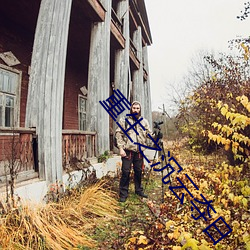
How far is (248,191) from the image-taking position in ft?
6.71

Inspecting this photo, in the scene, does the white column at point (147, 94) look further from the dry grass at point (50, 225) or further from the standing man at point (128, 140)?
the dry grass at point (50, 225)

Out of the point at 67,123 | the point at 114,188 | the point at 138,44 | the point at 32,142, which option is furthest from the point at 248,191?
the point at 138,44

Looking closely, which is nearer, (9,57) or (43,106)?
(43,106)

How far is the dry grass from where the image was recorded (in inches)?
104

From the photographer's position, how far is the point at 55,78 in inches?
172

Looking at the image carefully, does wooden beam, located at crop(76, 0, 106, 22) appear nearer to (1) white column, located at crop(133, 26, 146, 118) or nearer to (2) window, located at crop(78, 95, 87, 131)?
(2) window, located at crop(78, 95, 87, 131)

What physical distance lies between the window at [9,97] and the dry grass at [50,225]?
4174mm

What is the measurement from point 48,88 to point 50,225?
225 centimetres

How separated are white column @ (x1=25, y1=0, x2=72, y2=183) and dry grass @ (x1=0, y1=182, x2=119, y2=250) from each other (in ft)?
2.53

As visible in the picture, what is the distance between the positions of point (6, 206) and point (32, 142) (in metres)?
1.38

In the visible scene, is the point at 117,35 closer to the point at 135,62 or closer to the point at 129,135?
the point at 135,62

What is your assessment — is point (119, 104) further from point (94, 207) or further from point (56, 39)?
point (94, 207)

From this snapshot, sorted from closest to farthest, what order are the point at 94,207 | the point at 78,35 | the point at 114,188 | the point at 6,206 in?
the point at 6,206
the point at 94,207
the point at 114,188
the point at 78,35

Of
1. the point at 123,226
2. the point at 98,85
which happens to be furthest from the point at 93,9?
the point at 123,226
